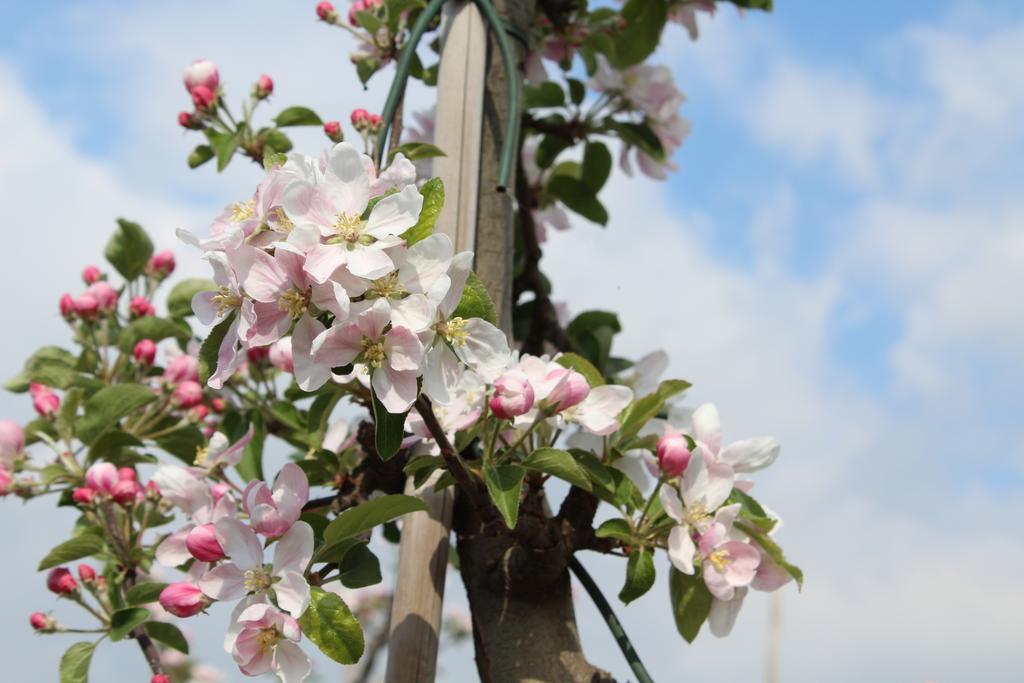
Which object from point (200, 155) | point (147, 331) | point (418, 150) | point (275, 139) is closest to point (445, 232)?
point (418, 150)

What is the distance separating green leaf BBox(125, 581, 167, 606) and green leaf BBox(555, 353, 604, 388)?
557 mm

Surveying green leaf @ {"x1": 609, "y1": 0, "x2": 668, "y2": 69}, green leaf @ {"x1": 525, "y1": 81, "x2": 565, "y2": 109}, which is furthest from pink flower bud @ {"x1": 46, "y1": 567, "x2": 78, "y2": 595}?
green leaf @ {"x1": 609, "y1": 0, "x2": 668, "y2": 69}

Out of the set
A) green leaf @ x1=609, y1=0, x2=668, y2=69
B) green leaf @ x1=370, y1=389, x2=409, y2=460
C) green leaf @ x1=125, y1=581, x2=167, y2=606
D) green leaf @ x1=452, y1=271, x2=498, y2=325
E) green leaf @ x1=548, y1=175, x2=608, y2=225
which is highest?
green leaf @ x1=609, y1=0, x2=668, y2=69

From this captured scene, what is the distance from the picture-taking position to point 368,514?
1.04 meters

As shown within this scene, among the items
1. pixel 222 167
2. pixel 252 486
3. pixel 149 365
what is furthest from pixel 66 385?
pixel 252 486

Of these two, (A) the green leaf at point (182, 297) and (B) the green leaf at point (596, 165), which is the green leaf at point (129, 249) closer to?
(A) the green leaf at point (182, 297)

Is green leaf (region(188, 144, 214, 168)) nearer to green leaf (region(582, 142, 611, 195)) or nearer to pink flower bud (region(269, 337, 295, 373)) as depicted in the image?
pink flower bud (region(269, 337, 295, 373))

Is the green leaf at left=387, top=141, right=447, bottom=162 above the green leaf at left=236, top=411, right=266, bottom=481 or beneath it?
above

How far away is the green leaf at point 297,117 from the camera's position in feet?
4.93

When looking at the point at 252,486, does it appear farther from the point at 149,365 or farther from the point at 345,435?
the point at 149,365

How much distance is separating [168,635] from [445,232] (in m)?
0.65

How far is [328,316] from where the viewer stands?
0.90 meters

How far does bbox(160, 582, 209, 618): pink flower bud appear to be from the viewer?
1031 mm

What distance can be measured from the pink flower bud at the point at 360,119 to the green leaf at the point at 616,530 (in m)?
0.51
